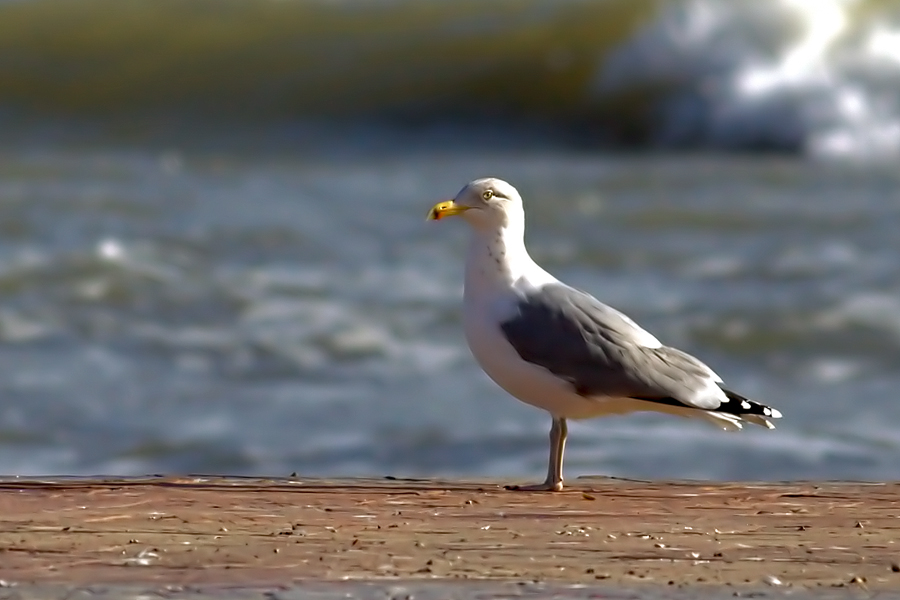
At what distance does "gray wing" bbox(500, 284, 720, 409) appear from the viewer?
14.9ft

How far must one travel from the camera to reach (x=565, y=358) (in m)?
4.56

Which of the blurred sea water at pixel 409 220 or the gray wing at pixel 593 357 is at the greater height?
the blurred sea water at pixel 409 220

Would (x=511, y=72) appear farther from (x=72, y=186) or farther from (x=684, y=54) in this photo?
(x=72, y=186)

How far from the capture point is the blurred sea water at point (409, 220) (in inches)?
316

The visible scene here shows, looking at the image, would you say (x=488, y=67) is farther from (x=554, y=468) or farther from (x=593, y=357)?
(x=554, y=468)

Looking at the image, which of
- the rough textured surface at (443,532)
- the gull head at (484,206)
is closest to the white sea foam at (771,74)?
the gull head at (484,206)

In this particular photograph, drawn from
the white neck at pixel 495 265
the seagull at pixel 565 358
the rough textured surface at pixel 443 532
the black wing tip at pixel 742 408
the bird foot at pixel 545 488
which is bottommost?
the rough textured surface at pixel 443 532

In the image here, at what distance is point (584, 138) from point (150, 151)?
3793mm

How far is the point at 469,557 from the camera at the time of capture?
351 cm

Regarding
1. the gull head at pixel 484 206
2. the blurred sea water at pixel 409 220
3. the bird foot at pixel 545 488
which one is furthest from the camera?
the blurred sea water at pixel 409 220

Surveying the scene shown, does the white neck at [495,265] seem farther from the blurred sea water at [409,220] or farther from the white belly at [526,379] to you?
→ the blurred sea water at [409,220]

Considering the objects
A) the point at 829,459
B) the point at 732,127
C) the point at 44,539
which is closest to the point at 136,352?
the point at 829,459

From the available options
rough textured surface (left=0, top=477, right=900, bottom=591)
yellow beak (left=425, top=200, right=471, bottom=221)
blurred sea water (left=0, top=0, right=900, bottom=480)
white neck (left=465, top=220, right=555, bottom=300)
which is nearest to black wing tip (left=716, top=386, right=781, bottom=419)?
rough textured surface (left=0, top=477, right=900, bottom=591)

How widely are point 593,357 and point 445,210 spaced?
1.95 feet
